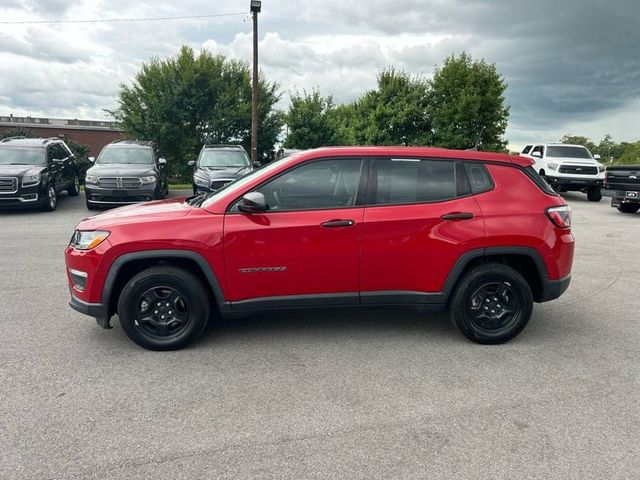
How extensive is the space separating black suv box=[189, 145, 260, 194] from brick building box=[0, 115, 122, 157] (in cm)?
3371

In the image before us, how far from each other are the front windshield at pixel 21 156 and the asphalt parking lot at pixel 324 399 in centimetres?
890

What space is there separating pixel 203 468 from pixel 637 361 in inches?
138

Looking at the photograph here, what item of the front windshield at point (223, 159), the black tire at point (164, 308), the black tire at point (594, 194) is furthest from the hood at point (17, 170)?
the black tire at point (594, 194)

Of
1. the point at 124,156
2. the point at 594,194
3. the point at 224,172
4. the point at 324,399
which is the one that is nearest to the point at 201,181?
the point at 224,172

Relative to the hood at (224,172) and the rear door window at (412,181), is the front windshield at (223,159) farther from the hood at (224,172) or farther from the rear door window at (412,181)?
the rear door window at (412,181)

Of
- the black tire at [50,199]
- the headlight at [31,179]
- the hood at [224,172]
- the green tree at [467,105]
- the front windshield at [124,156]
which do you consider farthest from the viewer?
the green tree at [467,105]

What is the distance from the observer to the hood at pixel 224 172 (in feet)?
41.7

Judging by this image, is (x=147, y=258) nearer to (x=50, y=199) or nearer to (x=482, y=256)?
(x=482, y=256)

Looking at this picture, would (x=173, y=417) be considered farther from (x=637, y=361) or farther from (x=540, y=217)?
(x=637, y=361)

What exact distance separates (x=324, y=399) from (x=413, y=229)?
1600 millimetres

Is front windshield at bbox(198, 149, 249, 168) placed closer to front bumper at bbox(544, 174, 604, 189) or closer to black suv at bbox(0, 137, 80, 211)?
black suv at bbox(0, 137, 80, 211)

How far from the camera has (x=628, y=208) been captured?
46.2ft

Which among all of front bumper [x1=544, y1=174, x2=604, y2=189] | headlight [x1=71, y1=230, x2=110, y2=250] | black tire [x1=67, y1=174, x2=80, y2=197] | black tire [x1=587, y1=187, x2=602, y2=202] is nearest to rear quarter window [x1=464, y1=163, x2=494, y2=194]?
headlight [x1=71, y1=230, x2=110, y2=250]

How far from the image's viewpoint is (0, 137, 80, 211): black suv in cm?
1151
